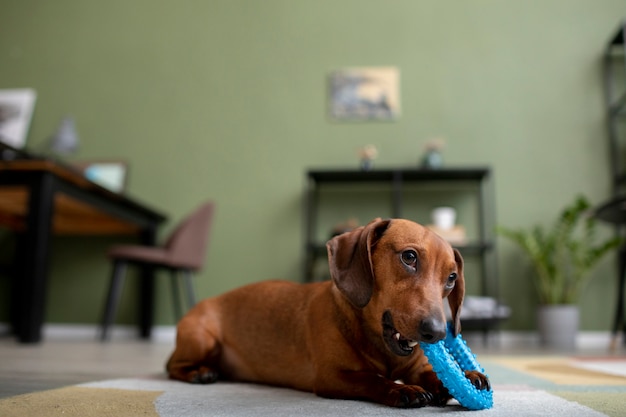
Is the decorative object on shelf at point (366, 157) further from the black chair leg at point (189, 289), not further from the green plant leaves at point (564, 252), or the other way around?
the black chair leg at point (189, 289)

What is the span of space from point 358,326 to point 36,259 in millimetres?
2517

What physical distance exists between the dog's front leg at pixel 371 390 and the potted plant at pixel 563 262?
2.91 m

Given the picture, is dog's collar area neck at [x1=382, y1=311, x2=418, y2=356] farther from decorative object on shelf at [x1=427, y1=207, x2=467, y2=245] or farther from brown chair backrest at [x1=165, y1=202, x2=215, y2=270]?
brown chair backrest at [x1=165, y1=202, x2=215, y2=270]

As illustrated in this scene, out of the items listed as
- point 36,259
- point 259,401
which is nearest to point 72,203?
point 36,259

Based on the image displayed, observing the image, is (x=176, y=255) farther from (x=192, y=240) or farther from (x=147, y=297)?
(x=147, y=297)

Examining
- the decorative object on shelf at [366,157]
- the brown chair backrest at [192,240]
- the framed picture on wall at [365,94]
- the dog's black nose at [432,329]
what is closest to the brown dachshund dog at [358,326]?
the dog's black nose at [432,329]

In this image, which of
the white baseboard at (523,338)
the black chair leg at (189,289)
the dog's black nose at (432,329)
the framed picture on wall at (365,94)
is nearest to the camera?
the dog's black nose at (432,329)

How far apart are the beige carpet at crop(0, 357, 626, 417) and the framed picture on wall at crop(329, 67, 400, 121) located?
121 inches

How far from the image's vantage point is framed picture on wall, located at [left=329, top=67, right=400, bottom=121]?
4.55 m

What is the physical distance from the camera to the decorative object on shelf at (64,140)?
458cm

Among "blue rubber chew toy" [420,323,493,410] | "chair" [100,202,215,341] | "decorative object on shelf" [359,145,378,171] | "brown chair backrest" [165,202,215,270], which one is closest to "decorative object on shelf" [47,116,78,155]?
"chair" [100,202,215,341]

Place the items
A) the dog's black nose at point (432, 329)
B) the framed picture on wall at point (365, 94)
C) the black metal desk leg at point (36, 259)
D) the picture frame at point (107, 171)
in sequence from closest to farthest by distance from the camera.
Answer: the dog's black nose at point (432, 329), the black metal desk leg at point (36, 259), the framed picture on wall at point (365, 94), the picture frame at point (107, 171)

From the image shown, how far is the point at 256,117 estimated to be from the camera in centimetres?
468

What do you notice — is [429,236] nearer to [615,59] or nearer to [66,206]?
[66,206]
